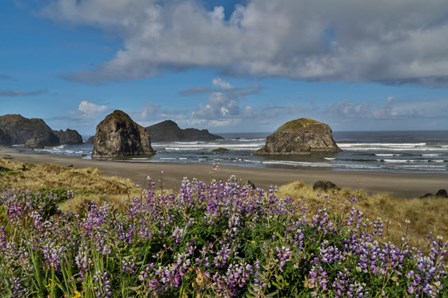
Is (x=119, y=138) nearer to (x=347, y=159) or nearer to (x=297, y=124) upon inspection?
(x=297, y=124)

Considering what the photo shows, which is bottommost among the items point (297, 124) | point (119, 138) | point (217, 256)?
point (217, 256)

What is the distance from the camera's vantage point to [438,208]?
1577 centimetres

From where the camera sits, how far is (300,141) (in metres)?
70.7

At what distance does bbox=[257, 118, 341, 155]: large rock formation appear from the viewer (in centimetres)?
6969

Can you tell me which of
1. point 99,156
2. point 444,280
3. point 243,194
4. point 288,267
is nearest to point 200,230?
point 243,194

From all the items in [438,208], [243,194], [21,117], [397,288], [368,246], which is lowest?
[438,208]

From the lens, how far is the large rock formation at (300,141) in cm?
6969

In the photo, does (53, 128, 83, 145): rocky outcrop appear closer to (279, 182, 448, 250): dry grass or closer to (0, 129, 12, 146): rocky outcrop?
(0, 129, 12, 146): rocky outcrop

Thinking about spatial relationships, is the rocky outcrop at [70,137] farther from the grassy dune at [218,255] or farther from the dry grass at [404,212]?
the grassy dune at [218,255]

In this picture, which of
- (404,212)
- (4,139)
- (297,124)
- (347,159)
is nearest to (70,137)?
(4,139)

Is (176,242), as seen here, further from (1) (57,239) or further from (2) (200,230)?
(1) (57,239)

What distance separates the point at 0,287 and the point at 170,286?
1759 millimetres

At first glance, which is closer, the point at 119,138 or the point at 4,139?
the point at 119,138

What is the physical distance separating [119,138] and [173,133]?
100354mm
